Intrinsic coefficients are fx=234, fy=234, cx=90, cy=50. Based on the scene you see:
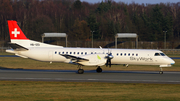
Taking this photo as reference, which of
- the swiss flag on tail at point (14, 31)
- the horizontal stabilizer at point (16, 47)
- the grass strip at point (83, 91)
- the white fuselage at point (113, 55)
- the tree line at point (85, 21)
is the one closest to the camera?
the grass strip at point (83, 91)

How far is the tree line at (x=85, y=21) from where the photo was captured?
93.6 m

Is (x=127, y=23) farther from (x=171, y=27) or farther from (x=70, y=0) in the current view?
(x=70, y=0)

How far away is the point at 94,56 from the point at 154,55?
6832mm

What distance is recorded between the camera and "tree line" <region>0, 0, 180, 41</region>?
3684 inches

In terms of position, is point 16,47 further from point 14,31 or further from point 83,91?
point 83,91

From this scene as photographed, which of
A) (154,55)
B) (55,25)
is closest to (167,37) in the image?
(55,25)

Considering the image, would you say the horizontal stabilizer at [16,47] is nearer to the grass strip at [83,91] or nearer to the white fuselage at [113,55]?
the white fuselage at [113,55]

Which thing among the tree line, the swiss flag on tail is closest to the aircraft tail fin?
the swiss flag on tail

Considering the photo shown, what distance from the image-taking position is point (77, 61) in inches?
966

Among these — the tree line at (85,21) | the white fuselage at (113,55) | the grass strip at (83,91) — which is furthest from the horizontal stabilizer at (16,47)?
the tree line at (85,21)

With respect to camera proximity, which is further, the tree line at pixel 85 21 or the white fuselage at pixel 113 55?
the tree line at pixel 85 21

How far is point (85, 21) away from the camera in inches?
3969

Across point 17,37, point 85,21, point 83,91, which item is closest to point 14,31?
point 17,37

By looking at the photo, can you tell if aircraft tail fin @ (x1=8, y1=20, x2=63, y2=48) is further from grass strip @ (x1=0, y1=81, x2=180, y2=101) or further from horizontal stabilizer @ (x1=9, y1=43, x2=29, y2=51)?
grass strip @ (x1=0, y1=81, x2=180, y2=101)
